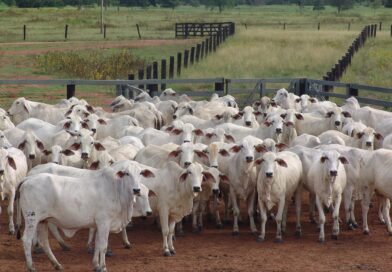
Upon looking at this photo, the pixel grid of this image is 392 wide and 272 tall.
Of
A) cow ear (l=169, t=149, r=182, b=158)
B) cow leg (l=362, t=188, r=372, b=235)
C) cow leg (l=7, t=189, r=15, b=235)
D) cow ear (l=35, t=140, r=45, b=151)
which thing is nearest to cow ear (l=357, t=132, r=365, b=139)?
cow leg (l=362, t=188, r=372, b=235)

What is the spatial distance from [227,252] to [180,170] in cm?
134

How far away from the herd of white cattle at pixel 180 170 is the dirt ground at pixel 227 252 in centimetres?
22

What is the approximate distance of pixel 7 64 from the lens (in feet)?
126

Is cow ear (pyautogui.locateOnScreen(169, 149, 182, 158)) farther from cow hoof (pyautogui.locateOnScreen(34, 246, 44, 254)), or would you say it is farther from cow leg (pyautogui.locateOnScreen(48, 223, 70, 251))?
cow hoof (pyautogui.locateOnScreen(34, 246, 44, 254))

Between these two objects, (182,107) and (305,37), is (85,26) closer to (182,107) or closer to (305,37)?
(305,37)

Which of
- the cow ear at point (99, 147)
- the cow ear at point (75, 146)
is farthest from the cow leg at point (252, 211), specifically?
the cow ear at point (75, 146)

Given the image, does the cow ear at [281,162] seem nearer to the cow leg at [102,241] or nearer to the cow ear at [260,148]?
the cow ear at [260,148]

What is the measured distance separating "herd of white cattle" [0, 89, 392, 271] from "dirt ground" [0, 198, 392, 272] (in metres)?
0.22

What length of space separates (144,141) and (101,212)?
4.84m

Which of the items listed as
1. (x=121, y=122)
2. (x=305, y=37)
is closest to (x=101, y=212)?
(x=121, y=122)

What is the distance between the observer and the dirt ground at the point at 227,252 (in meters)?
11.7

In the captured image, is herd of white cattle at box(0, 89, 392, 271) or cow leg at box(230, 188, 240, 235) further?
cow leg at box(230, 188, 240, 235)

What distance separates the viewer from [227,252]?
1260cm

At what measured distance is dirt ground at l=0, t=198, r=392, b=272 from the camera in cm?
1173
